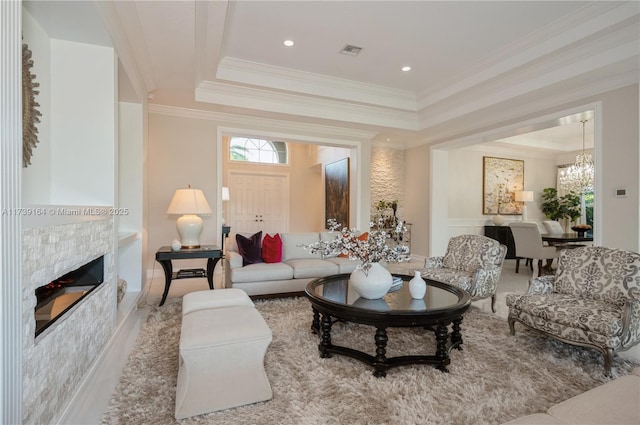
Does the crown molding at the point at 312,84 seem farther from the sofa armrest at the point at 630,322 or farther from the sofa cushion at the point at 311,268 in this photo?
the sofa armrest at the point at 630,322

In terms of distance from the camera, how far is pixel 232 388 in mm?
1824

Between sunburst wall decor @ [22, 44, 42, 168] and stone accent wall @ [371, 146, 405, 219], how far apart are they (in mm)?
6026

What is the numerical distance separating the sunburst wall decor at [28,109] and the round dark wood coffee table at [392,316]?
7.11 ft

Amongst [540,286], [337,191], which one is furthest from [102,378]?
[337,191]

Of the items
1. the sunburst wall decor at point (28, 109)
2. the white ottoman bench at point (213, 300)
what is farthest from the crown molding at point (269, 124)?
the white ottoman bench at point (213, 300)

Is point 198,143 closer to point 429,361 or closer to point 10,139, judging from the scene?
point 10,139

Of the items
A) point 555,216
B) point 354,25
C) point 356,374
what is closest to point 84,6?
point 354,25

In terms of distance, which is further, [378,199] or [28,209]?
[378,199]

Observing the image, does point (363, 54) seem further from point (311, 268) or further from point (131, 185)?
point (131, 185)

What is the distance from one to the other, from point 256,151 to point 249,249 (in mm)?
5142

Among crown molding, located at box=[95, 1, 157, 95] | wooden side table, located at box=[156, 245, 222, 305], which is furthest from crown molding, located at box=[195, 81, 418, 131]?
wooden side table, located at box=[156, 245, 222, 305]

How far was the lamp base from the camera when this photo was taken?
4.08 metres

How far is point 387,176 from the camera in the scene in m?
7.54

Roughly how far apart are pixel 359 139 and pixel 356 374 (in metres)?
5.06
